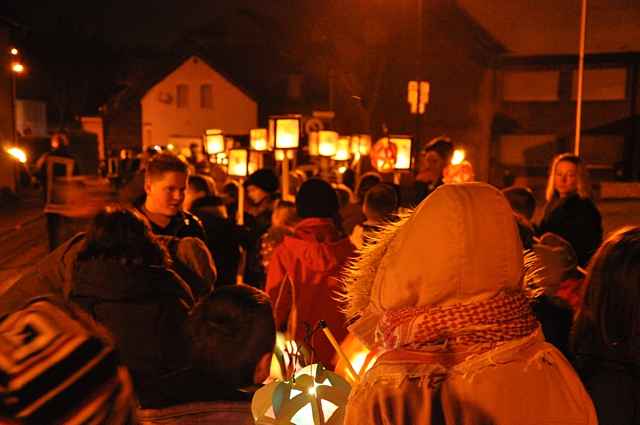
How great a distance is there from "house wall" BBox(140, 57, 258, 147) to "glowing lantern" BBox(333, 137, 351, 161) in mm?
35032

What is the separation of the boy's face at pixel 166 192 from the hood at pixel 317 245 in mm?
971

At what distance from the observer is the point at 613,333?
260cm

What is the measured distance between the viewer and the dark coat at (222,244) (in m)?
6.18

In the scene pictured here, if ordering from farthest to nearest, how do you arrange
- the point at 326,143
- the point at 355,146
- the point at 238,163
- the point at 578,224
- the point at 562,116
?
the point at 562,116, the point at 355,146, the point at 326,143, the point at 238,163, the point at 578,224

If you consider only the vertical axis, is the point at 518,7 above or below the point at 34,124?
above

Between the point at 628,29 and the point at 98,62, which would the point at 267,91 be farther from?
the point at 628,29

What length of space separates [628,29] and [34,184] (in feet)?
76.7

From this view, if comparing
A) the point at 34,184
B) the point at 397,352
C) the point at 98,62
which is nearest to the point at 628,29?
the point at 34,184

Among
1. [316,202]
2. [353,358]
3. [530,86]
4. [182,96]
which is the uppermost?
[182,96]

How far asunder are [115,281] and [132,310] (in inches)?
5.8

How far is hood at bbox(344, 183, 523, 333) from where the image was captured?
1.98 meters

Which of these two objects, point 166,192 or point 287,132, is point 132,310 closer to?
point 166,192

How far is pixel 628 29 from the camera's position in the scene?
85.1ft

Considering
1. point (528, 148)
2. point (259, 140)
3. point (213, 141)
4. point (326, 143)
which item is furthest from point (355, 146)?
point (528, 148)
